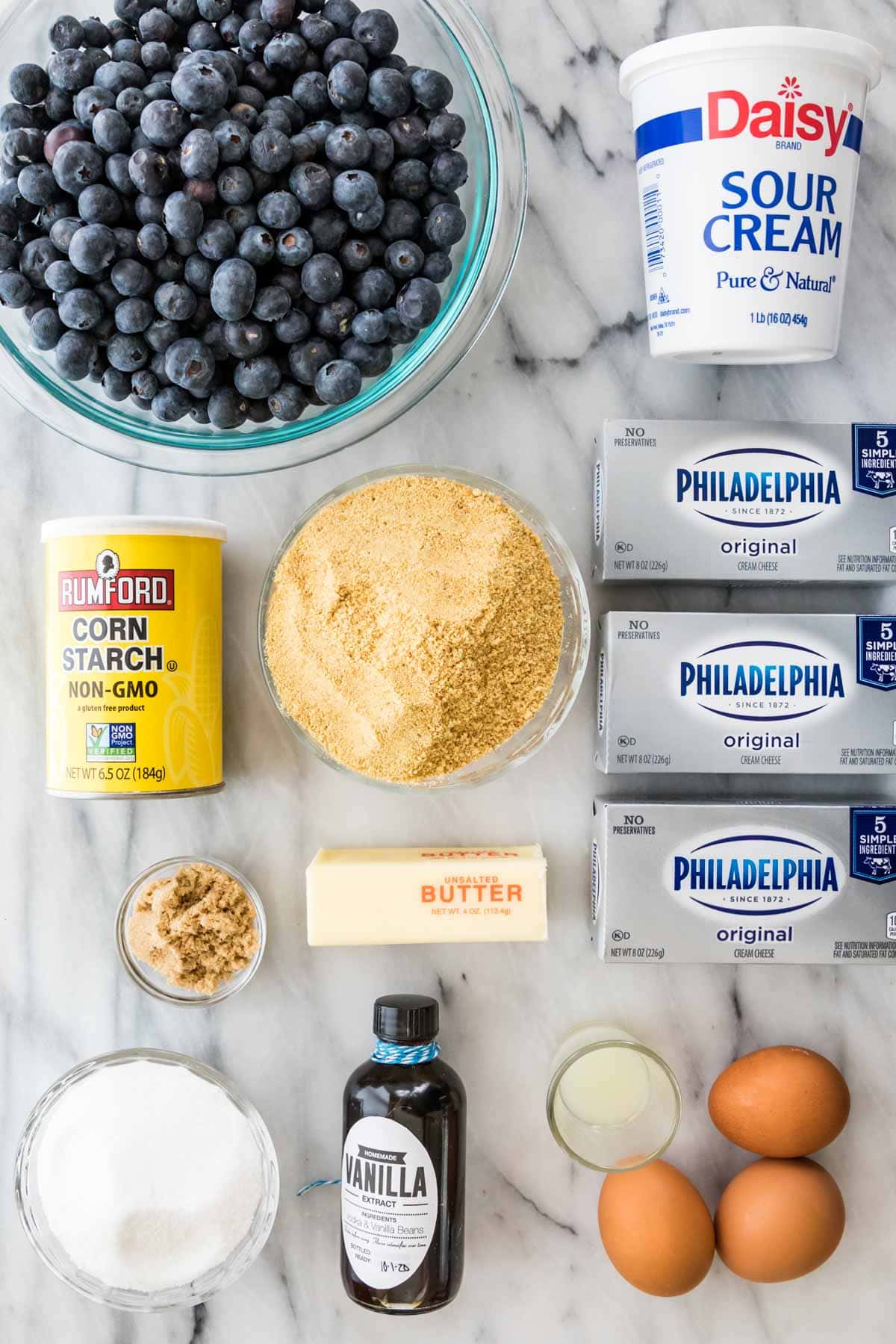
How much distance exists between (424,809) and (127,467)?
43 centimetres

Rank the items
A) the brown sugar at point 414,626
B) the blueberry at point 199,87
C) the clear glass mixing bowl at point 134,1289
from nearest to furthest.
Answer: the blueberry at point 199,87 < the brown sugar at point 414,626 < the clear glass mixing bowl at point 134,1289

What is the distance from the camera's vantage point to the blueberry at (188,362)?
29.4 inches

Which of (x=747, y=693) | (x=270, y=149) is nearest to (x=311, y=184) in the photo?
(x=270, y=149)

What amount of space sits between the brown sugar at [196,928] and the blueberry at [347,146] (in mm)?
607

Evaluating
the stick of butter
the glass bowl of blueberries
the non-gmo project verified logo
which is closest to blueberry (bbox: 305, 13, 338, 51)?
the glass bowl of blueberries

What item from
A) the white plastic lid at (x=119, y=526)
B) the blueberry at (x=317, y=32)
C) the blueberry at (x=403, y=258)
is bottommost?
the white plastic lid at (x=119, y=526)

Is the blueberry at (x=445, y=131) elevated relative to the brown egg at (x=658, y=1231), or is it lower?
elevated

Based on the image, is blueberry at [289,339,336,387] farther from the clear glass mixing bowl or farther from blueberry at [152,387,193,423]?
the clear glass mixing bowl

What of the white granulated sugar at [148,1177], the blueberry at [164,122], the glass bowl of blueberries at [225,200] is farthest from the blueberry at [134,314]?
the white granulated sugar at [148,1177]

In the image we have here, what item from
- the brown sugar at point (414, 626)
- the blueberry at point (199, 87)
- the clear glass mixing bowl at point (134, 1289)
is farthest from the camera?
the clear glass mixing bowl at point (134, 1289)

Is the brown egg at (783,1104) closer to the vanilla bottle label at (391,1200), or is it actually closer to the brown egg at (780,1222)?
the brown egg at (780,1222)

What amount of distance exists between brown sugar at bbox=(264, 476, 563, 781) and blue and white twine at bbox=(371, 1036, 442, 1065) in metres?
0.24

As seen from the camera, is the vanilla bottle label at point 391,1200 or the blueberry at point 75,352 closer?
the blueberry at point 75,352

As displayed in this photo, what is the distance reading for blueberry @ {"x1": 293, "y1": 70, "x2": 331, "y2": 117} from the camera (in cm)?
73
